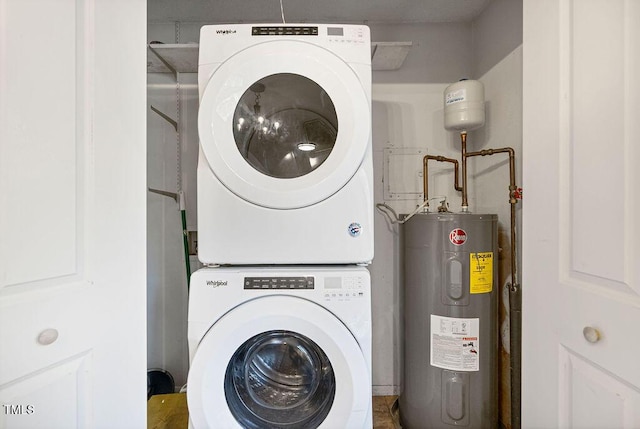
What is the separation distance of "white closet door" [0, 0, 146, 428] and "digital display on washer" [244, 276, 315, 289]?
1.01 ft

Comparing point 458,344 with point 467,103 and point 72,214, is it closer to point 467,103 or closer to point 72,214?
point 467,103

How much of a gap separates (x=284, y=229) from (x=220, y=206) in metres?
0.24

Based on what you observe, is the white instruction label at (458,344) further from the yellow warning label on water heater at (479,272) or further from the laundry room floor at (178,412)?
the laundry room floor at (178,412)

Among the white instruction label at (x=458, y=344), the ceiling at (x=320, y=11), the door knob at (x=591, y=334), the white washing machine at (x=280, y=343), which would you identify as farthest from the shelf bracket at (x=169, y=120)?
the door knob at (x=591, y=334)

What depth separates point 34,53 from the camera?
20.6 inches

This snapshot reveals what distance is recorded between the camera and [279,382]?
41.8 inches

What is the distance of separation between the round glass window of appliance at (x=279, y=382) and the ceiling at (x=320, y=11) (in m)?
1.65

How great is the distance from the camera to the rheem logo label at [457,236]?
49.2 inches

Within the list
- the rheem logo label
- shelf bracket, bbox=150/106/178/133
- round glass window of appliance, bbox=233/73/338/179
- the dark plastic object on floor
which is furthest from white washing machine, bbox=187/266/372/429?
shelf bracket, bbox=150/106/178/133

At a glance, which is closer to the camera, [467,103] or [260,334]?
[260,334]

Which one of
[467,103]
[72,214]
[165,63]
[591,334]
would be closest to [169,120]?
[165,63]

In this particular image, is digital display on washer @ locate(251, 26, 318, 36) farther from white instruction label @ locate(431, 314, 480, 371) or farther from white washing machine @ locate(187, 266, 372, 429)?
white instruction label @ locate(431, 314, 480, 371)

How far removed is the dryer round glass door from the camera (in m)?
0.99

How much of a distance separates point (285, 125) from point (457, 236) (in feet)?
2.80
